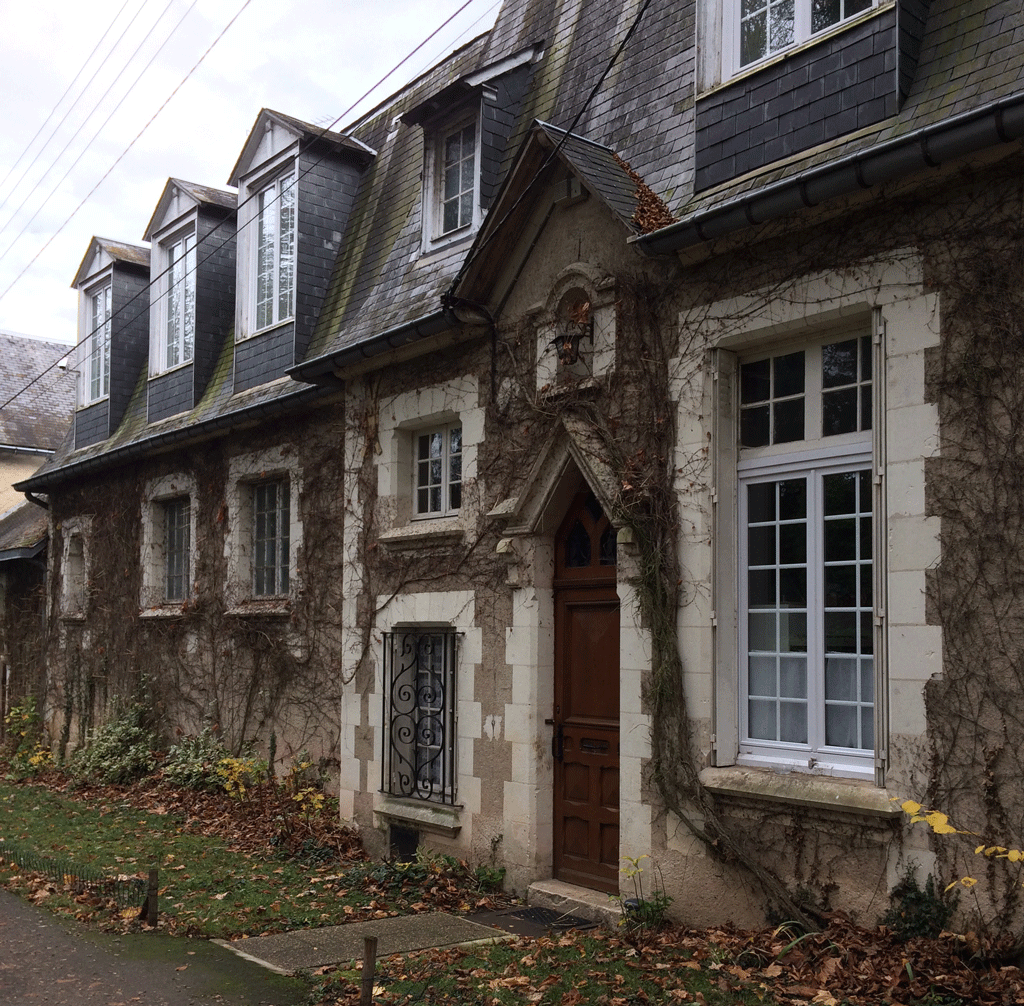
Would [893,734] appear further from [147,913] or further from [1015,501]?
[147,913]

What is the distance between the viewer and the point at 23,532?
778 inches

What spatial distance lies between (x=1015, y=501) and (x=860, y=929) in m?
2.48

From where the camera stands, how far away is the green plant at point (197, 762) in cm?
1246

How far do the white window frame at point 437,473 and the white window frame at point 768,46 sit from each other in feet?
12.6

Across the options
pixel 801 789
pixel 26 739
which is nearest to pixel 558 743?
pixel 801 789

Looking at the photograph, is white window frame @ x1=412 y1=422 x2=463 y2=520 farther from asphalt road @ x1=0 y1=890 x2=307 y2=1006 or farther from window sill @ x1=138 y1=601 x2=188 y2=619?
window sill @ x1=138 y1=601 x2=188 y2=619

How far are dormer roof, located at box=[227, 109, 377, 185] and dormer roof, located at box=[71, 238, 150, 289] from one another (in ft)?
14.1

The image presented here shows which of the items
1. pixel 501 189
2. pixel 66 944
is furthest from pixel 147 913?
pixel 501 189

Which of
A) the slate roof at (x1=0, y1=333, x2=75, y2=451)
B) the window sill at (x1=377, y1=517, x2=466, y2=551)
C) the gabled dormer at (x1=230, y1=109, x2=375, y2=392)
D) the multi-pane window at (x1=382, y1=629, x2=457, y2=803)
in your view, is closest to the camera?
the window sill at (x1=377, y1=517, x2=466, y2=551)

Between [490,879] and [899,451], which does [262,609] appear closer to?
[490,879]

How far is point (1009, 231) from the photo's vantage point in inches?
229

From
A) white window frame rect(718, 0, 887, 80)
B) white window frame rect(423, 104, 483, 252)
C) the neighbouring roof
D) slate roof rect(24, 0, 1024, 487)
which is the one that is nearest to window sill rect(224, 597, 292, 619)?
slate roof rect(24, 0, 1024, 487)

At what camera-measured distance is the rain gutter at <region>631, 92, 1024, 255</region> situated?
5.57 meters

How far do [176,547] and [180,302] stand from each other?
3.38 meters
